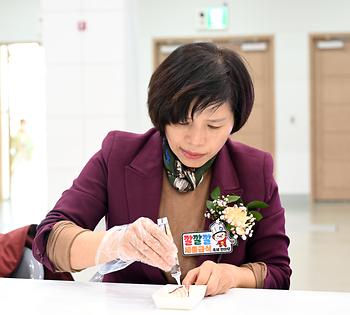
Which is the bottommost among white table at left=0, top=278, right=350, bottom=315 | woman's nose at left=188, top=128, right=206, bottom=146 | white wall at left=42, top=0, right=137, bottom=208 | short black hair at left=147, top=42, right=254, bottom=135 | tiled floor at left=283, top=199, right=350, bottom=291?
tiled floor at left=283, top=199, right=350, bottom=291

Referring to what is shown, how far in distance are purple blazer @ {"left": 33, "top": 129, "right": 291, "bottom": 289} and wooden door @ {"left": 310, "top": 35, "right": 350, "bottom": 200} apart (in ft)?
24.5

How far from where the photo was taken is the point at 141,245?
1.39 m

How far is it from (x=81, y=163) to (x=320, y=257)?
214 cm

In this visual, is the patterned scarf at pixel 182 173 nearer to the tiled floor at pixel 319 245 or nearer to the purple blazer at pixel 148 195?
the purple blazer at pixel 148 195

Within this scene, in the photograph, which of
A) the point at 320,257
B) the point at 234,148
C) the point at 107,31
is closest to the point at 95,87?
the point at 107,31

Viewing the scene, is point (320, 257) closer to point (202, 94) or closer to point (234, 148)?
point (234, 148)

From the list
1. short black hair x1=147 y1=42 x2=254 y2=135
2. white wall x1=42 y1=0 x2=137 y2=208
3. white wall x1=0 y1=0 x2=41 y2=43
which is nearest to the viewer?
short black hair x1=147 y1=42 x2=254 y2=135

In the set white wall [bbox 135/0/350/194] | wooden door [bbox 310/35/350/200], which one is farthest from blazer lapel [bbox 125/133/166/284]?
wooden door [bbox 310/35/350/200]

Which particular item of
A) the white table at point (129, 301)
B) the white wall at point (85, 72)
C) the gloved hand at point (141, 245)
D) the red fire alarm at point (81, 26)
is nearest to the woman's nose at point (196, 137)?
the gloved hand at point (141, 245)

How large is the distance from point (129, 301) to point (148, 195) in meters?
0.35

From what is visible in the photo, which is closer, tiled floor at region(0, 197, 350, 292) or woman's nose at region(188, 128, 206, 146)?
woman's nose at region(188, 128, 206, 146)

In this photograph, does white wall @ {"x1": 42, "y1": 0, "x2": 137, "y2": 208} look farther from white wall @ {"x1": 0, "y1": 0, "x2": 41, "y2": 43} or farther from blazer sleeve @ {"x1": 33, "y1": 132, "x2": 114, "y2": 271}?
white wall @ {"x1": 0, "y1": 0, "x2": 41, "y2": 43}

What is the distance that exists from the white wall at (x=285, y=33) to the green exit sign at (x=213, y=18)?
0.08 metres

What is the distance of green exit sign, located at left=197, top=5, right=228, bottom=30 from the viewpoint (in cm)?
861
